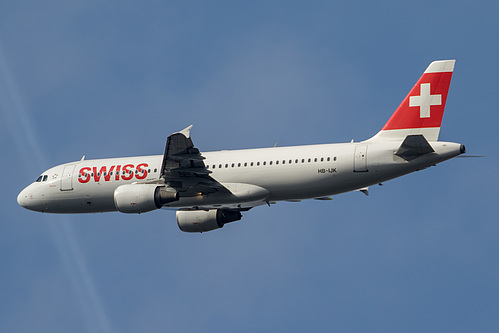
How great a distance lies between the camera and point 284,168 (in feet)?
153

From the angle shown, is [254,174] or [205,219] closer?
[254,174]

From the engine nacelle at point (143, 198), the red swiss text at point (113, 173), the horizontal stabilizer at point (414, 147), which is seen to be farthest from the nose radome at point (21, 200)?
the horizontal stabilizer at point (414, 147)

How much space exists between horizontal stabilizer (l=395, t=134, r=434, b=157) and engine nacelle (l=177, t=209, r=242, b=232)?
11.7m

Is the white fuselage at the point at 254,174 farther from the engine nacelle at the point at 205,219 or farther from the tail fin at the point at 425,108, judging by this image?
the engine nacelle at the point at 205,219

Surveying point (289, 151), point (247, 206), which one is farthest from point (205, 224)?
point (289, 151)

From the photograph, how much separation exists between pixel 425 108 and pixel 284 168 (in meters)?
7.55

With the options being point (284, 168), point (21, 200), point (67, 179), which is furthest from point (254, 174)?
point (21, 200)

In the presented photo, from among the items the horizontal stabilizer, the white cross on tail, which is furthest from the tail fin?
the horizontal stabilizer

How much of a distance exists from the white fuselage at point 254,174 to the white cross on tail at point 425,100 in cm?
210

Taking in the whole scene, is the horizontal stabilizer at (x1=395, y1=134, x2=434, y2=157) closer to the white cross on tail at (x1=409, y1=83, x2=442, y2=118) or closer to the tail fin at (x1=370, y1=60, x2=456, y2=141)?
the tail fin at (x1=370, y1=60, x2=456, y2=141)

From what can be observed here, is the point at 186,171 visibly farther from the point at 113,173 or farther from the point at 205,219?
the point at 205,219

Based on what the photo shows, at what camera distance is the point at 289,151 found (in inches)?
1865

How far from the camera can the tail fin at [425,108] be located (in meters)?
45.7

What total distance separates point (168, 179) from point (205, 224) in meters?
5.92
